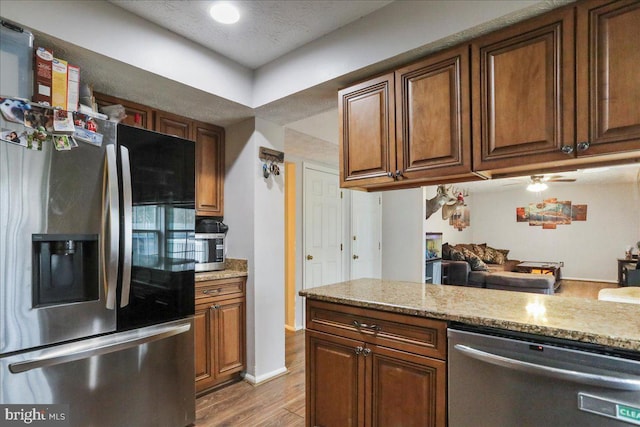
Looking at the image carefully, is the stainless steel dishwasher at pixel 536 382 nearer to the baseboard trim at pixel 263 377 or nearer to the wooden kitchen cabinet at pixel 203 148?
the baseboard trim at pixel 263 377

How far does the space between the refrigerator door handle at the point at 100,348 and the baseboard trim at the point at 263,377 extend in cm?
93

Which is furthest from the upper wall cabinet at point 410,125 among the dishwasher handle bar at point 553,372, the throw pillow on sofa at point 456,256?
the throw pillow on sofa at point 456,256

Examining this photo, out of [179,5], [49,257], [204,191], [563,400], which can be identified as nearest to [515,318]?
[563,400]

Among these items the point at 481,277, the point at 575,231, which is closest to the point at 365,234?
the point at 481,277

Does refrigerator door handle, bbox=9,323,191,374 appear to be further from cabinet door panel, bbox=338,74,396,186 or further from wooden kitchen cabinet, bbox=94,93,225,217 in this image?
cabinet door panel, bbox=338,74,396,186

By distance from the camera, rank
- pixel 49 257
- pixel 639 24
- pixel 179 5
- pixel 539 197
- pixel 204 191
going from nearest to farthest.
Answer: pixel 639 24
pixel 49 257
pixel 179 5
pixel 204 191
pixel 539 197

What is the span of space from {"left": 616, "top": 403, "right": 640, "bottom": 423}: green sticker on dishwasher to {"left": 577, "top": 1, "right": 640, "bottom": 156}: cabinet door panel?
91 cm

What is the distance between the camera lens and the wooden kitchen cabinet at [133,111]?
2.27 m

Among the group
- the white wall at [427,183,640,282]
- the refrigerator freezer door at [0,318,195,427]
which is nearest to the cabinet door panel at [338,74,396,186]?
the refrigerator freezer door at [0,318,195,427]

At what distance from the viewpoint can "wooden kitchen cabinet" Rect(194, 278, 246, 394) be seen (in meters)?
2.46

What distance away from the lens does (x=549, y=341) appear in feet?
3.88

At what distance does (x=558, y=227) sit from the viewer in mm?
8352

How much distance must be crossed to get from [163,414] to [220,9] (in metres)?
2.31

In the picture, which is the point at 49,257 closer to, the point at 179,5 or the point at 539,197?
the point at 179,5
